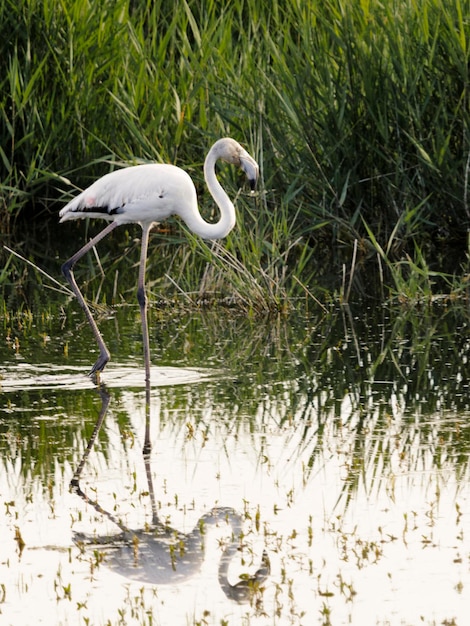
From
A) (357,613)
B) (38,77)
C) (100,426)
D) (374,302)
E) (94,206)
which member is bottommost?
(357,613)

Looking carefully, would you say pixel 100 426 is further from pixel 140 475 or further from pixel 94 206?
pixel 94 206

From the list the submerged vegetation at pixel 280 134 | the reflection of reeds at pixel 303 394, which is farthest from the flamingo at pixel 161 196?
the submerged vegetation at pixel 280 134

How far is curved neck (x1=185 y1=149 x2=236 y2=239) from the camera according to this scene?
7594 millimetres

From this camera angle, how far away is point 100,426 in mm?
6301

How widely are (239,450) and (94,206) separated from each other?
2452mm

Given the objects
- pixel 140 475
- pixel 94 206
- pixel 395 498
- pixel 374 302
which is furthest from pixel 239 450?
pixel 374 302

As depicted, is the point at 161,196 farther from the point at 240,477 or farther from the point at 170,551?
the point at 170,551

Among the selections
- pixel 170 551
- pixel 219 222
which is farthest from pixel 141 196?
pixel 170 551

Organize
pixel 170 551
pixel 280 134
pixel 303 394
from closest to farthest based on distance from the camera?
1. pixel 170 551
2. pixel 303 394
3. pixel 280 134

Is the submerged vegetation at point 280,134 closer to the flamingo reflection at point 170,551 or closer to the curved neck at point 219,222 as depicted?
the curved neck at point 219,222

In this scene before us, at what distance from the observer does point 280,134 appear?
400 inches

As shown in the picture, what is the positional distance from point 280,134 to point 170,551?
19.4 feet

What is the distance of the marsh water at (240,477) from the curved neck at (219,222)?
681mm

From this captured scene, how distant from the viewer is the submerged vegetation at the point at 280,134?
9.59m
